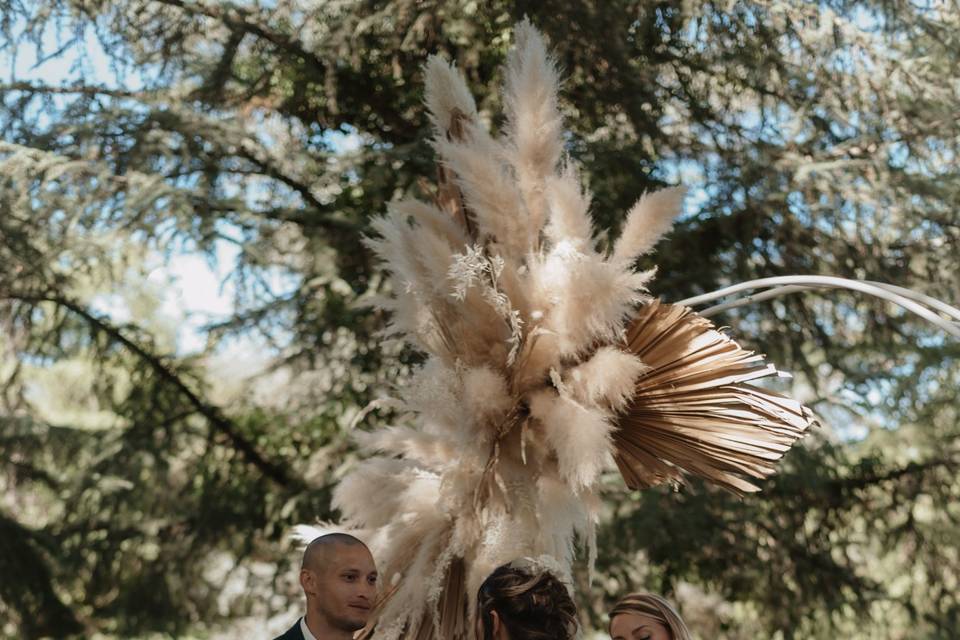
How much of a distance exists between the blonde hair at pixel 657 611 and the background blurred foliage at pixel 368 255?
463cm

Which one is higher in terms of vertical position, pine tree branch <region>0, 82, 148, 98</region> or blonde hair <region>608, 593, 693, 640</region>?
pine tree branch <region>0, 82, 148, 98</region>

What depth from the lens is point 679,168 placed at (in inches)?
334

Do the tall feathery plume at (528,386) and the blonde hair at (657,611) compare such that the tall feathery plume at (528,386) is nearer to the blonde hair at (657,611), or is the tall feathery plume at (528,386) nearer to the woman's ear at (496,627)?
the blonde hair at (657,611)

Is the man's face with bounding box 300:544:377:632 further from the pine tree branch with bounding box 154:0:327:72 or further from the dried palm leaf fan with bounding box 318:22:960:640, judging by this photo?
the pine tree branch with bounding box 154:0:327:72

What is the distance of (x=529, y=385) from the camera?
339cm

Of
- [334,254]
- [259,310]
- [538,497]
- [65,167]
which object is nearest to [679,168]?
[334,254]

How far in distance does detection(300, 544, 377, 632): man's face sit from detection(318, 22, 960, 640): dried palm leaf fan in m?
0.41

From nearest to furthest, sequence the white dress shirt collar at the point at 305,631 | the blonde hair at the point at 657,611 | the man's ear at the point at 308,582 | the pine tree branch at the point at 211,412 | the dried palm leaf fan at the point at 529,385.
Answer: the blonde hair at the point at 657,611 → the white dress shirt collar at the point at 305,631 → the man's ear at the point at 308,582 → the dried palm leaf fan at the point at 529,385 → the pine tree branch at the point at 211,412

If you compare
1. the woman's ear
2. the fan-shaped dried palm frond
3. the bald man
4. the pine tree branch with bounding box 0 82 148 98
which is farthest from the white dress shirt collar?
the pine tree branch with bounding box 0 82 148 98

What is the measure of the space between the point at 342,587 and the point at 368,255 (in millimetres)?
5264

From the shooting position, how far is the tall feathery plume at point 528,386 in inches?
130

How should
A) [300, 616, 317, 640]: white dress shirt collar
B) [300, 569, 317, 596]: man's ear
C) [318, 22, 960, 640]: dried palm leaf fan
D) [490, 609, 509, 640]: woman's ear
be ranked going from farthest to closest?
[318, 22, 960, 640]: dried palm leaf fan → [300, 569, 317, 596]: man's ear → [300, 616, 317, 640]: white dress shirt collar → [490, 609, 509, 640]: woman's ear

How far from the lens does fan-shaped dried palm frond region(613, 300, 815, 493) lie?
3.33 metres

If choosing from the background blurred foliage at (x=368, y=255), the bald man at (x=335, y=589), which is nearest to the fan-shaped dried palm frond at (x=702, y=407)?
the bald man at (x=335, y=589)
